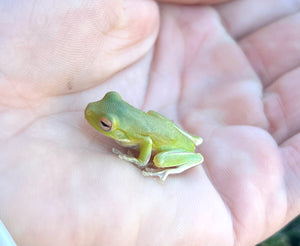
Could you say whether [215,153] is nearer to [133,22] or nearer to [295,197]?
[295,197]

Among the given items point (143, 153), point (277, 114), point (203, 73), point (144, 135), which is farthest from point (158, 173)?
point (203, 73)

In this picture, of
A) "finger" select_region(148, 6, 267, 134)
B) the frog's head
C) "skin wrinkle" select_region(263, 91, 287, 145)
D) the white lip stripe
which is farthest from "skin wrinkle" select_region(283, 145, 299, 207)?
the white lip stripe

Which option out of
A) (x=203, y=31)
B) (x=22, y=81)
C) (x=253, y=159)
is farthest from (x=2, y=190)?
(x=203, y=31)

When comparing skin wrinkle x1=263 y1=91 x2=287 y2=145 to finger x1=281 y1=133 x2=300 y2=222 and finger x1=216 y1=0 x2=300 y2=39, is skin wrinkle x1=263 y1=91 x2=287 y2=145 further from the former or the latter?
finger x1=216 y1=0 x2=300 y2=39

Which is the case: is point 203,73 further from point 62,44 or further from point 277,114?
point 62,44

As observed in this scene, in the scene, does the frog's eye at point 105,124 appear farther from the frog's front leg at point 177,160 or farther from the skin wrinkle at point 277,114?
the skin wrinkle at point 277,114

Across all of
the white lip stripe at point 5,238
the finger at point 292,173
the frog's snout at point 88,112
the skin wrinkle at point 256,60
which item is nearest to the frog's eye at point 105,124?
the frog's snout at point 88,112
